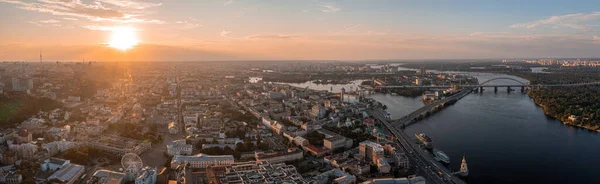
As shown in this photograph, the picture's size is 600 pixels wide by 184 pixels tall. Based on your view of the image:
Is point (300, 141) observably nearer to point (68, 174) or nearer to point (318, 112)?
point (318, 112)

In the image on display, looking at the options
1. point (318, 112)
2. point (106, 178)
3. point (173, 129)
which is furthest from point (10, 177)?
point (318, 112)

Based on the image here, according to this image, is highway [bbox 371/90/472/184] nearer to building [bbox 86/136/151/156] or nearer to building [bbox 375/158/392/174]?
building [bbox 375/158/392/174]

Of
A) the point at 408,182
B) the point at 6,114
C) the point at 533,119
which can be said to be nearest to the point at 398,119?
the point at 533,119

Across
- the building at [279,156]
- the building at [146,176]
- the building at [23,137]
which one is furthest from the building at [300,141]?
the building at [23,137]

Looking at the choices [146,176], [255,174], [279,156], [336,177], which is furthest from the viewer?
[279,156]

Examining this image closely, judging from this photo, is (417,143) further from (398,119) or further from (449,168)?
(398,119)

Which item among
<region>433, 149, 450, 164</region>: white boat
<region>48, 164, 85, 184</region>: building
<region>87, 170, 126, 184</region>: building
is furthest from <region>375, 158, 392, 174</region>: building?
<region>48, 164, 85, 184</region>: building
